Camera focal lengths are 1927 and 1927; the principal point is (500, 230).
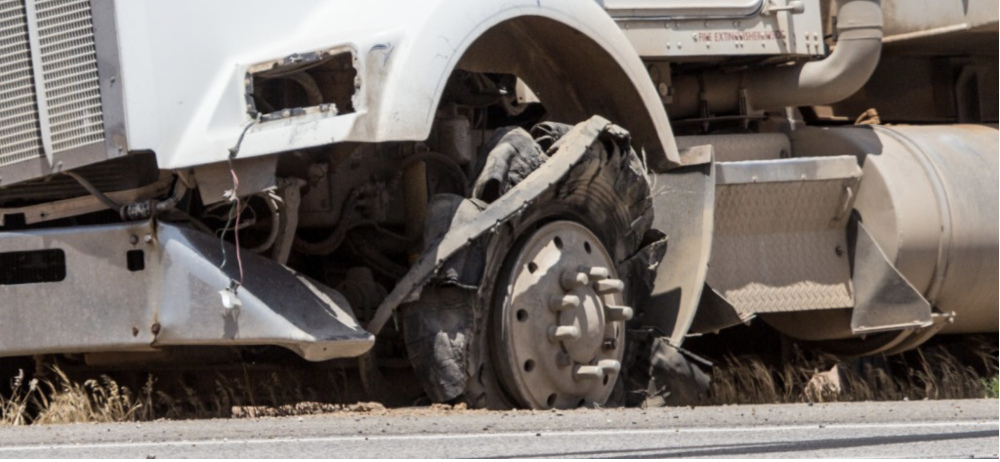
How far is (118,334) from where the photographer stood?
6109mm

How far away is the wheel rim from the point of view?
21.4ft

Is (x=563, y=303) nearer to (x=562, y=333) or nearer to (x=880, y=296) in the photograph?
(x=562, y=333)

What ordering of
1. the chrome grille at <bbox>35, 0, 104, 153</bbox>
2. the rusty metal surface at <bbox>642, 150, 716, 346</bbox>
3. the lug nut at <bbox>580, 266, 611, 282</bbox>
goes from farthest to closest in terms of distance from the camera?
the rusty metal surface at <bbox>642, 150, 716, 346</bbox> → the lug nut at <bbox>580, 266, 611, 282</bbox> → the chrome grille at <bbox>35, 0, 104, 153</bbox>

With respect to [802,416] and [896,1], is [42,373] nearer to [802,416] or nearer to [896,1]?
[802,416]

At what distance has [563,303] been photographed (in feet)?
21.7

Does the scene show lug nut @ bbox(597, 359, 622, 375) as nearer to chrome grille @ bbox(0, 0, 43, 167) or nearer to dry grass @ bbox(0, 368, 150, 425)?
dry grass @ bbox(0, 368, 150, 425)

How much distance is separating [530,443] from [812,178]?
3.63 meters

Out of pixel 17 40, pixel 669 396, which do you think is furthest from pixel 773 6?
pixel 17 40

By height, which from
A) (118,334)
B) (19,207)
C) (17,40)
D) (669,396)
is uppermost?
(17,40)

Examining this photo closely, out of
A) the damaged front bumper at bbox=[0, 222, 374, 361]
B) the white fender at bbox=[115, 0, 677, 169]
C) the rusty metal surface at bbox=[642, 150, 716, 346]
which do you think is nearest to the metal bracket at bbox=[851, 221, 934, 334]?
the rusty metal surface at bbox=[642, 150, 716, 346]

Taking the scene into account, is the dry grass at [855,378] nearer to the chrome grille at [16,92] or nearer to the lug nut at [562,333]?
the lug nut at [562,333]

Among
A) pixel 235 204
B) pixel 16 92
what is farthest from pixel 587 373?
pixel 16 92

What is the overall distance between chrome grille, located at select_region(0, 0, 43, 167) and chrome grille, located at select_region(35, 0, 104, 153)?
0.24 ft

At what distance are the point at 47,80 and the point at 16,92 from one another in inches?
6.0
